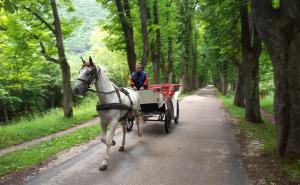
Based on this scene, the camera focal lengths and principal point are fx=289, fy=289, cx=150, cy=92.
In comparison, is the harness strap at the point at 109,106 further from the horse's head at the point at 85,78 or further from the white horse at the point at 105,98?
the horse's head at the point at 85,78

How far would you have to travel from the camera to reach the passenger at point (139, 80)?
429 inches

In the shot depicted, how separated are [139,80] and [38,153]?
4405mm

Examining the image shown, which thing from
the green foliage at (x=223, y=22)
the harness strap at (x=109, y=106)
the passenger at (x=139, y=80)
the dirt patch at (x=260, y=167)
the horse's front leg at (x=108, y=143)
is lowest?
the dirt patch at (x=260, y=167)

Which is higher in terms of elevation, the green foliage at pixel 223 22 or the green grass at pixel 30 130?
the green foliage at pixel 223 22

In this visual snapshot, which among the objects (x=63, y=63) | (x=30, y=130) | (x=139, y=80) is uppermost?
(x=63, y=63)

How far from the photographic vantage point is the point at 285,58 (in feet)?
22.1

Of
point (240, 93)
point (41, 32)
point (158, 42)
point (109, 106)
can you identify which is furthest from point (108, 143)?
point (158, 42)

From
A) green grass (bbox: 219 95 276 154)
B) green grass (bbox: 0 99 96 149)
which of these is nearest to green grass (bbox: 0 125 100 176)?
green grass (bbox: 0 99 96 149)

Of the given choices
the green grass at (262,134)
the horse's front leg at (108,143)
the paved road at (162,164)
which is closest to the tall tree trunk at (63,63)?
the paved road at (162,164)

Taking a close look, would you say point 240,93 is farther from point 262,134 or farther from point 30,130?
point 30,130

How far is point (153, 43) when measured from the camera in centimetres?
2483

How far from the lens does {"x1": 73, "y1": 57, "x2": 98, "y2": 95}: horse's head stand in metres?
6.96

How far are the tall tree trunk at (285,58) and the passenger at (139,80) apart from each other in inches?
190

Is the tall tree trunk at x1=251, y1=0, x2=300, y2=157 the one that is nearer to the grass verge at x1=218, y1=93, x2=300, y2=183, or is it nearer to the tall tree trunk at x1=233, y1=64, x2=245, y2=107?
the grass verge at x1=218, y1=93, x2=300, y2=183
